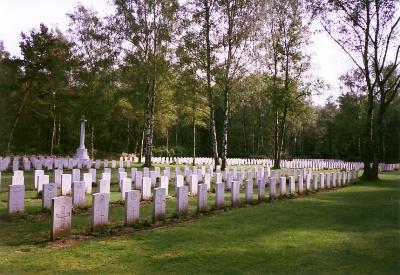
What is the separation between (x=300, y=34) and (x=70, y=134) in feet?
98.7

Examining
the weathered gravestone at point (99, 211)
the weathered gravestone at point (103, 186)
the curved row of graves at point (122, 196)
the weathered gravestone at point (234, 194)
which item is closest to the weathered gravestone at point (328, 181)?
the curved row of graves at point (122, 196)

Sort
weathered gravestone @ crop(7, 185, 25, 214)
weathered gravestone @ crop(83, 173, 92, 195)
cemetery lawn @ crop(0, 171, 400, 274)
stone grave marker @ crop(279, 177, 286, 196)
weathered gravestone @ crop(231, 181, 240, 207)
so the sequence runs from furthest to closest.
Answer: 1. stone grave marker @ crop(279, 177, 286, 196)
2. weathered gravestone @ crop(83, 173, 92, 195)
3. weathered gravestone @ crop(231, 181, 240, 207)
4. weathered gravestone @ crop(7, 185, 25, 214)
5. cemetery lawn @ crop(0, 171, 400, 274)

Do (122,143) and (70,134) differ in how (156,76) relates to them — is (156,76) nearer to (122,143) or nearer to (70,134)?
(70,134)

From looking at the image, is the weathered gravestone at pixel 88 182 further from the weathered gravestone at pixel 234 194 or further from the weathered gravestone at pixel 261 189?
the weathered gravestone at pixel 261 189

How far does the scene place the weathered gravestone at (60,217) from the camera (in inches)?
317

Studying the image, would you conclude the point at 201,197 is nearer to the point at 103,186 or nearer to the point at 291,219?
the point at 291,219

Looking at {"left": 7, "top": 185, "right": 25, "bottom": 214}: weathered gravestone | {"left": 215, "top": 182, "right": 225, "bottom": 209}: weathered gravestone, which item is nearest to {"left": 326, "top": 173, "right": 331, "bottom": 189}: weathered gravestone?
{"left": 215, "top": 182, "right": 225, "bottom": 209}: weathered gravestone

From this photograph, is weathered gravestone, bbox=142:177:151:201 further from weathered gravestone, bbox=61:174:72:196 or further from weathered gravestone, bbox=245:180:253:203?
weathered gravestone, bbox=245:180:253:203

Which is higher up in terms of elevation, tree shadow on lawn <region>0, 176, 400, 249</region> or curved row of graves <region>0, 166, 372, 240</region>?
curved row of graves <region>0, 166, 372, 240</region>

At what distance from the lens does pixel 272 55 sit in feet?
102

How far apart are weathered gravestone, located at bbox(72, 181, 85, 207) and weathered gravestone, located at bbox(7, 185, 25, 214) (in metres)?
1.37

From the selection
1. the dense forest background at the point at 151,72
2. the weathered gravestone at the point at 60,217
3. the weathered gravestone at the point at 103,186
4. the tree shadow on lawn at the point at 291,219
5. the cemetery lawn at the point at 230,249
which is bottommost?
the cemetery lawn at the point at 230,249

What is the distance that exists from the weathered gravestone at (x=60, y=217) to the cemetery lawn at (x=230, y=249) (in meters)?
0.34

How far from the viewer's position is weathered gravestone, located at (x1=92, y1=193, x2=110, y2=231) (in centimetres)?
888
